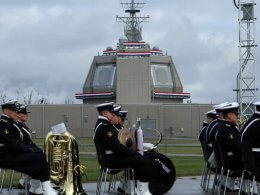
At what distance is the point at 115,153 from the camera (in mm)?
13117

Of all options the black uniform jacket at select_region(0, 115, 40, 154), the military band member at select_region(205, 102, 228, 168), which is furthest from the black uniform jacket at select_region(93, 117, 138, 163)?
the military band member at select_region(205, 102, 228, 168)

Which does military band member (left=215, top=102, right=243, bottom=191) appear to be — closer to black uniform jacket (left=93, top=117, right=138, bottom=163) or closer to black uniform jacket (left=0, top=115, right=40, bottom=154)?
black uniform jacket (left=93, top=117, right=138, bottom=163)

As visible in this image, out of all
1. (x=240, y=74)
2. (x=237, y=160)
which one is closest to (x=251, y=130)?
(x=237, y=160)

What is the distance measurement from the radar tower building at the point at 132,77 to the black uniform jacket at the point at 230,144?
65.0 meters

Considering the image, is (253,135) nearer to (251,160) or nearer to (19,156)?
(251,160)

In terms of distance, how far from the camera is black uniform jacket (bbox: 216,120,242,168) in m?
A: 13.0

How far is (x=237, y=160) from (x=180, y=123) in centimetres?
6013

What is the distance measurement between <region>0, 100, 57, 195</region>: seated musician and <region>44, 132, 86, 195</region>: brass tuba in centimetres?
93

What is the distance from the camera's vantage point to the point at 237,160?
1316 centimetres

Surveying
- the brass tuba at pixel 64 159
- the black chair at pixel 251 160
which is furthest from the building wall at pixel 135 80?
the black chair at pixel 251 160

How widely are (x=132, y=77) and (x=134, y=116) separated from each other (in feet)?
29.6

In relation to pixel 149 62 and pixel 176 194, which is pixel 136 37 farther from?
pixel 176 194

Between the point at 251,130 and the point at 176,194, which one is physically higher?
the point at 251,130

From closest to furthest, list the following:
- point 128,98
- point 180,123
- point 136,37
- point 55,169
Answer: point 55,169 < point 180,123 < point 128,98 < point 136,37
